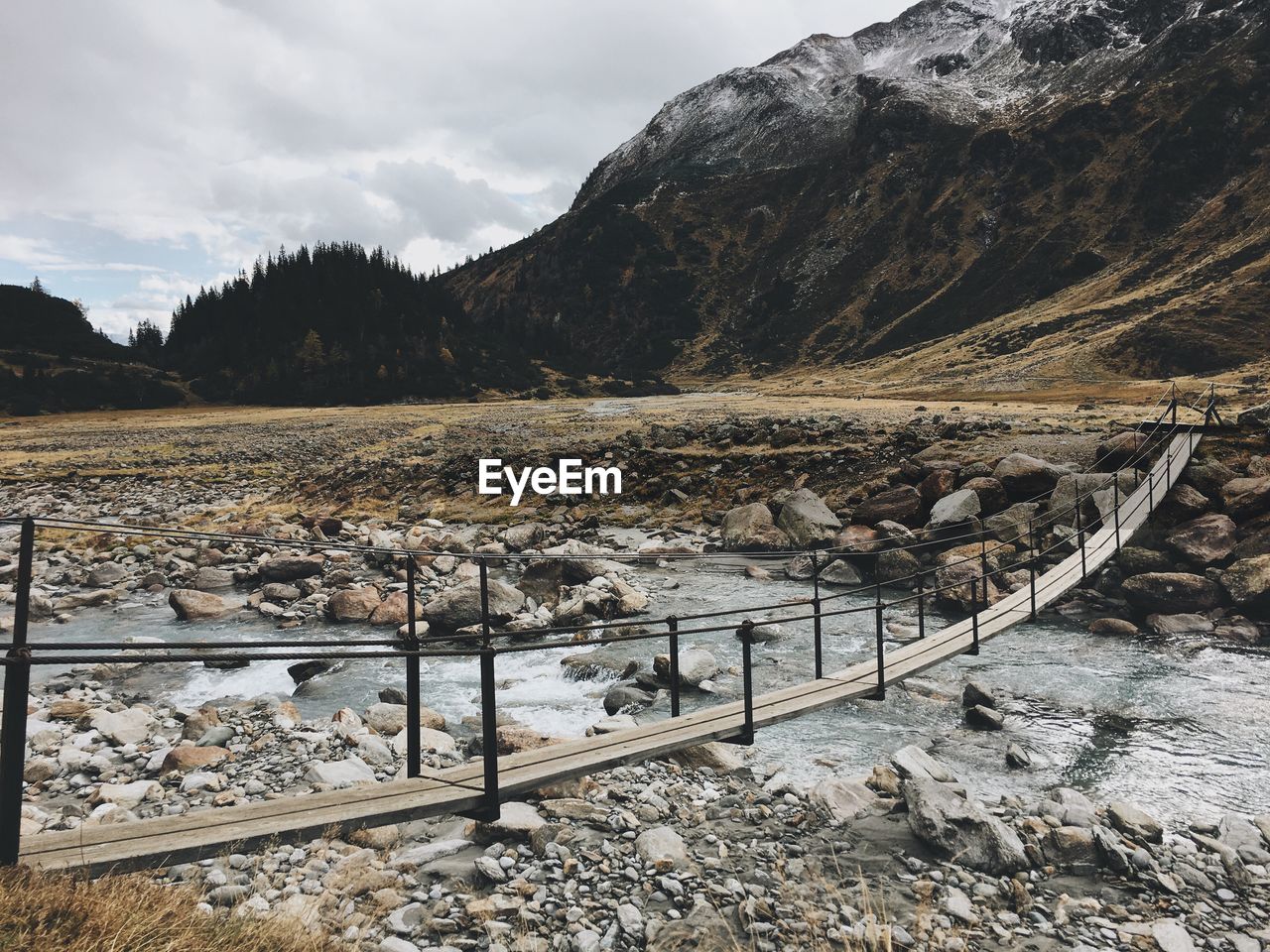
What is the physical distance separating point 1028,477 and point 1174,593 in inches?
236

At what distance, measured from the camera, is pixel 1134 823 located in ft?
21.9

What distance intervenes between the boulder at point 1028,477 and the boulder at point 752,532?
245 inches

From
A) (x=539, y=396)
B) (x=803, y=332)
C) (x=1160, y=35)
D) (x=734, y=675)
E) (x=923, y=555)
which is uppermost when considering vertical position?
(x=1160, y=35)

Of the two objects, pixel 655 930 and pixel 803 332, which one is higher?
pixel 803 332

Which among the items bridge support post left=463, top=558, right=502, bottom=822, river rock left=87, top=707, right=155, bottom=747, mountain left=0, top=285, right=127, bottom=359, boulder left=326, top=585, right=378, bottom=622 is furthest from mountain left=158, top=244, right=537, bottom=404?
bridge support post left=463, top=558, right=502, bottom=822

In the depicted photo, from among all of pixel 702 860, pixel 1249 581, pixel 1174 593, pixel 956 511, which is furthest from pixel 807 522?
pixel 702 860

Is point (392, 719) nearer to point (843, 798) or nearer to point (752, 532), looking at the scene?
point (843, 798)

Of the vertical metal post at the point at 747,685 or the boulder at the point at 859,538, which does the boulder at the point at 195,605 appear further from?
the boulder at the point at 859,538

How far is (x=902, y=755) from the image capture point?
8.12 m

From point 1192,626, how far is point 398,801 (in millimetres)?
14418

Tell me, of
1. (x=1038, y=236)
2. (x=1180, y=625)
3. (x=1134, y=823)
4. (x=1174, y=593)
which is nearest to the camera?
(x=1134, y=823)

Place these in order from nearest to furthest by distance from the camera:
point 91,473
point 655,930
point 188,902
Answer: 1. point 188,902
2. point 655,930
3. point 91,473

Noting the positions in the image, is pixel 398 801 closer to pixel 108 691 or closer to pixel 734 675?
pixel 734 675

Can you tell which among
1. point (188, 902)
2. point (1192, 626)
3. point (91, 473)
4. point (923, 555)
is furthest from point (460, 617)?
point (91, 473)
